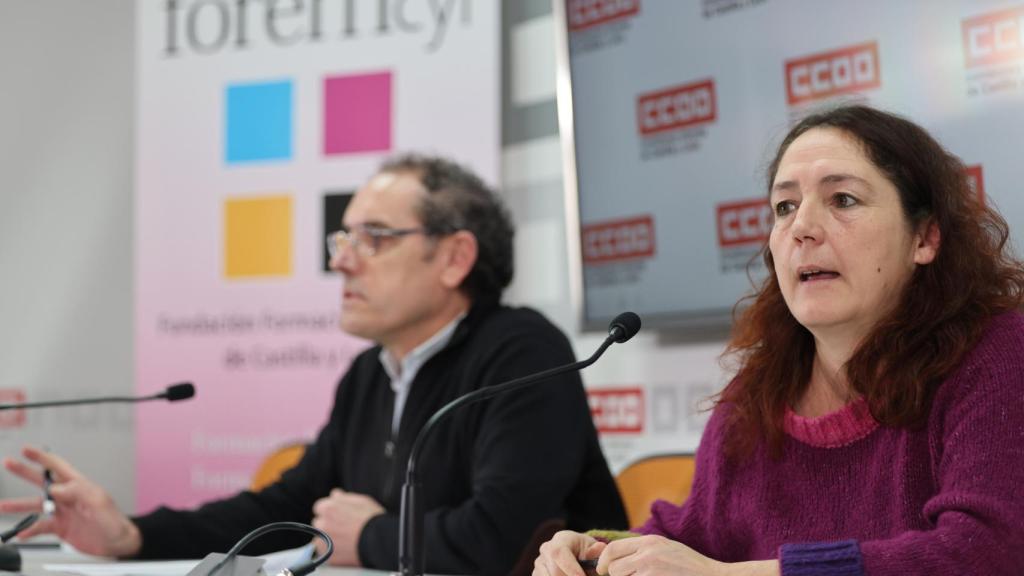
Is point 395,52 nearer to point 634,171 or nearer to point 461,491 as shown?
point 634,171

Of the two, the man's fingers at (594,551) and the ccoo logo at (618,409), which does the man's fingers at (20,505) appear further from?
the ccoo logo at (618,409)

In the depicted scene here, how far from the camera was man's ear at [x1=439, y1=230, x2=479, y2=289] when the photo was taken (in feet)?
8.84

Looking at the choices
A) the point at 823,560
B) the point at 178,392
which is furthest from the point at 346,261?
the point at 823,560

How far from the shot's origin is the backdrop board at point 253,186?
342 cm

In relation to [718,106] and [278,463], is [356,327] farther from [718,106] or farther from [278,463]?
[718,106]

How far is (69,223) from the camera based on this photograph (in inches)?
164

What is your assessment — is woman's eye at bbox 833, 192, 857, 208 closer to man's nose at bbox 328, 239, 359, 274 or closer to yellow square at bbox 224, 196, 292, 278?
man's nose at bbox 328, 239, 359, 274

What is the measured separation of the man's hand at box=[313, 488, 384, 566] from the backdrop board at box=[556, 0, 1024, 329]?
3.16 feet

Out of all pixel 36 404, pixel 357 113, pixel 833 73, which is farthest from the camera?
pixel 357 113

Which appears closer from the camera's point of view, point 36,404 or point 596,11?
point 36,404

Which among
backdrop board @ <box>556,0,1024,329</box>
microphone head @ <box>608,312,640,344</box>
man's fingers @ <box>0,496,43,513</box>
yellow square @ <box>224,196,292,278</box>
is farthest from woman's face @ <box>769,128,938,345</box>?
yellow square @ <box>224,196,292,278</box>

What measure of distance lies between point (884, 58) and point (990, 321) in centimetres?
109

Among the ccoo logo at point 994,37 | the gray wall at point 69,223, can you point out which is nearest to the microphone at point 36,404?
the ccoo logo at point 994,37

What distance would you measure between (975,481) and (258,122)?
268cm
